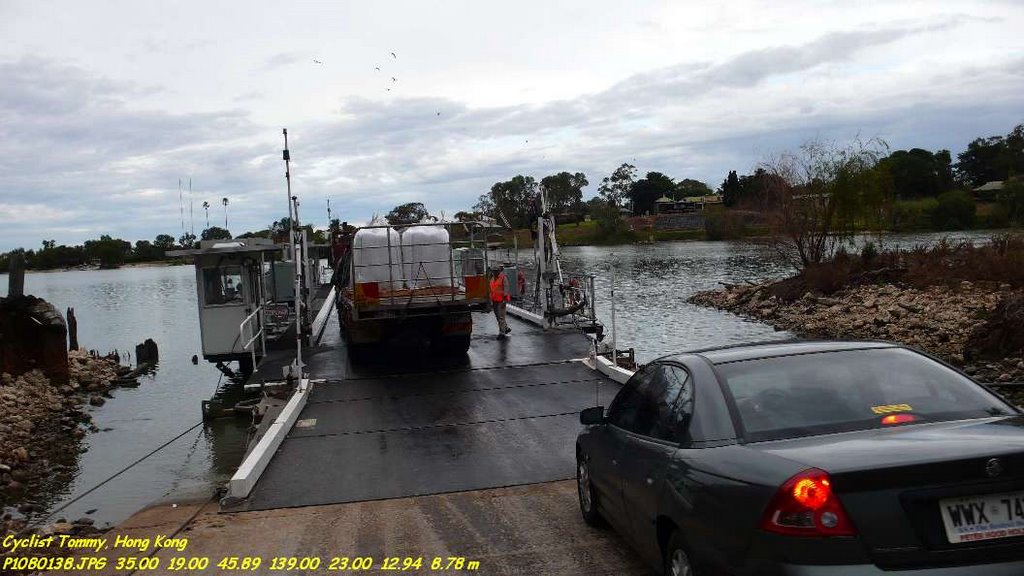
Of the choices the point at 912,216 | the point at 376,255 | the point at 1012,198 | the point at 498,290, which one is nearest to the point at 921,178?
the point at 1012,198

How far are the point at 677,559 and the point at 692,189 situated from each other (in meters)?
164

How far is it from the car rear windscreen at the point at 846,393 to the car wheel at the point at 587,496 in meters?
2.10

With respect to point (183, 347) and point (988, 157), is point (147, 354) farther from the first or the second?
point (988, 157)

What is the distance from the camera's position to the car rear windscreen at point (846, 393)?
14.4ft

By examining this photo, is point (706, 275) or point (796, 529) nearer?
point (796, 529)

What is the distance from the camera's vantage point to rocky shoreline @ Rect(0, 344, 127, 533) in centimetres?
1464

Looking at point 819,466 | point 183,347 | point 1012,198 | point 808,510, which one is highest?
point 1012,198

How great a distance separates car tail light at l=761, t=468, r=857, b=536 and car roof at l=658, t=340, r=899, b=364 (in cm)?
137

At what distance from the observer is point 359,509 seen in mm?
7871

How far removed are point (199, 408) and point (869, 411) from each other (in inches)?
819

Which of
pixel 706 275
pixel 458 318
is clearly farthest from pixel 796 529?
pixel 706 275

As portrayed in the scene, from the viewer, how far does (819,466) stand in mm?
3812

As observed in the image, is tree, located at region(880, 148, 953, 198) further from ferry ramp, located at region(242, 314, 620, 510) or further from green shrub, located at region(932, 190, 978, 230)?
ferry ramp, located at region(242, 314, 620, 510)

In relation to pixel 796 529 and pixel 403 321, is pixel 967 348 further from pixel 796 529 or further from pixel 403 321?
pixel 796 529
